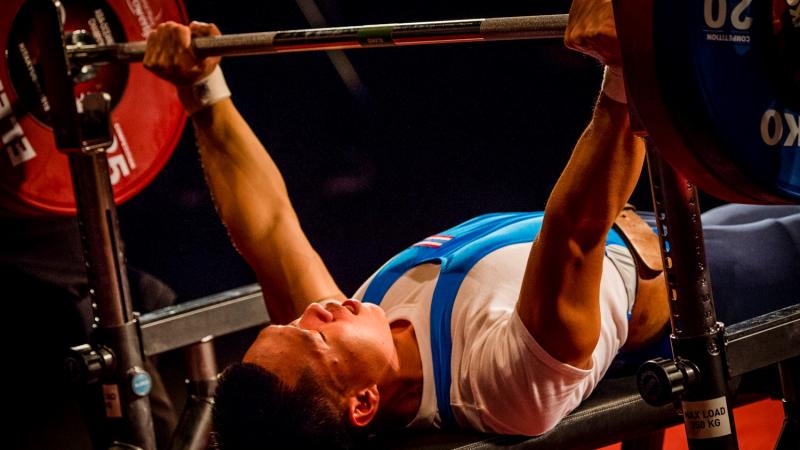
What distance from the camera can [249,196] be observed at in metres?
2.16

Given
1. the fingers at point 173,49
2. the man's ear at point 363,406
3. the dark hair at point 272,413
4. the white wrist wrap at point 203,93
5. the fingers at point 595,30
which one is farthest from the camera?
the white wrist wrap at point 203,93

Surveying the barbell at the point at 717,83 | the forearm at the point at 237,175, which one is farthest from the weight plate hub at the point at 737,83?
the forearm at the point at 237,175

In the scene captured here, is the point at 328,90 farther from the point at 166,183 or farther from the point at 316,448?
the point at 316,448

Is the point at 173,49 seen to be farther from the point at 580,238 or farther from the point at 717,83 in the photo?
the point at 717,83

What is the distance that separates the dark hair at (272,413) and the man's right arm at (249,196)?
0.37 m

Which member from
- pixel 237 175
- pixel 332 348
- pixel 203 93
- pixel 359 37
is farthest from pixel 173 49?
pixel 332 348

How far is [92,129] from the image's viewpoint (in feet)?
6.50

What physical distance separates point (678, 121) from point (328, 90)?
6.27 ft

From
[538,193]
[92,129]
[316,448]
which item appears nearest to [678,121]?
[316,448]

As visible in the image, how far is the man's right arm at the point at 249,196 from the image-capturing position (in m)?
1.99

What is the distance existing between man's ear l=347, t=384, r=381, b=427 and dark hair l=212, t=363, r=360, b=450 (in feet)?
0.08

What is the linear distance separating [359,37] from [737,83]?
27.4 inches

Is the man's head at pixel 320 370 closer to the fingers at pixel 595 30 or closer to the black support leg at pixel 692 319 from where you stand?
the black support leg at pixel 692 319

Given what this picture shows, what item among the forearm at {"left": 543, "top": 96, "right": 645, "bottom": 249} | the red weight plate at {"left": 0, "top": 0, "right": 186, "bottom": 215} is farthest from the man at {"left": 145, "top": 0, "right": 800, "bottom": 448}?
the red weight plate at {"left": 0, "top": 0, "right": 186, "bottom": 215}
